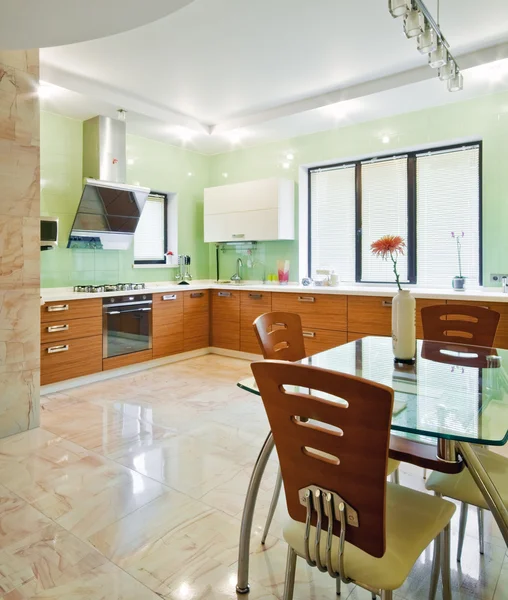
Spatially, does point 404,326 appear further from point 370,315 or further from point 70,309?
point 70,309

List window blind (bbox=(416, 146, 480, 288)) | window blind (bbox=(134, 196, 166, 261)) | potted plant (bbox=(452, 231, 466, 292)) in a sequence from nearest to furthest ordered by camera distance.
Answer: potted plant (bbox=(452, 231, 466, 292)), window blind (bbox=(416, 146, 480, 288)), window blind (bbox=(134, 196, 166, 261))

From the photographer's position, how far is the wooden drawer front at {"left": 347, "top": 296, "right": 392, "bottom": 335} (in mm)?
4207

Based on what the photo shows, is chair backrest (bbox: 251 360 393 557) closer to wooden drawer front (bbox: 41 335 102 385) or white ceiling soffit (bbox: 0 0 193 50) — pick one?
white ceiling soffit (bbox: 0 0 193 50)

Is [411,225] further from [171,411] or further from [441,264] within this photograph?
[171,411]

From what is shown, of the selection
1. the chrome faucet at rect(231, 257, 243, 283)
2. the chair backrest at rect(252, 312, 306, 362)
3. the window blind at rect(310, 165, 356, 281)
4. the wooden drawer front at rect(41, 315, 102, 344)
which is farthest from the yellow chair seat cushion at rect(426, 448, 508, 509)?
the chrome faucet at rect(231, 257, 243, 283)

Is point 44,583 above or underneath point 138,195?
underneath

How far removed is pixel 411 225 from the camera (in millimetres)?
4824

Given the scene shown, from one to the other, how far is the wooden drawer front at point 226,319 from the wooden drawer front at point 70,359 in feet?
5.43

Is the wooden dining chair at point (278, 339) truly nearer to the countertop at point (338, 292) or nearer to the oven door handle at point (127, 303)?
the countertop at point (338, 292)

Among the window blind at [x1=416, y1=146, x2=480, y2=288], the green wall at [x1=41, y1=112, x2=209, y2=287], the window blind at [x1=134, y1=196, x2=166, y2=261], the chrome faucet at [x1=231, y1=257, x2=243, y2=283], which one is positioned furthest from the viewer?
the chrome faucet at [x1=231, y1=257, x2=243, y2=283]

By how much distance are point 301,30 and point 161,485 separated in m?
3.18

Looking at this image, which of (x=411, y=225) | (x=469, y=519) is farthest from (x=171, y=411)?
(x=411, y=225)

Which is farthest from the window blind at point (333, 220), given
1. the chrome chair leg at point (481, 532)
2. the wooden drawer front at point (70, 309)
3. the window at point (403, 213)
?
the chrome chair leg at point (481, 532)

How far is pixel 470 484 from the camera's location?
147cm
